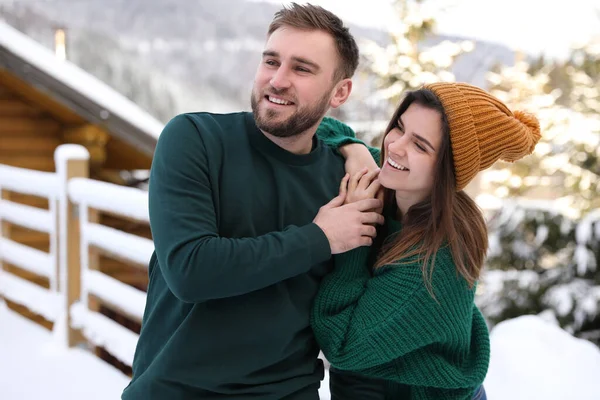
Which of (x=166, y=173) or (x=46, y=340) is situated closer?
(x=166, y=173)

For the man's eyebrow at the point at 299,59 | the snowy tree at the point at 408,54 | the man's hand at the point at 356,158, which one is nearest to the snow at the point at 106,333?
the man's hand at the point at 356,158

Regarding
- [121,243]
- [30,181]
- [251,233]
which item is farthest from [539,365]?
[30,181]

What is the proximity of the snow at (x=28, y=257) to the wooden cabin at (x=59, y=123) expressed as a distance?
307 mm

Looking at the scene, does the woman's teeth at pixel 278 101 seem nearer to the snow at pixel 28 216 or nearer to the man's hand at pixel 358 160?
the man's hand at pixel 358 160

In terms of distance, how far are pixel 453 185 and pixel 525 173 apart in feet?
31.0

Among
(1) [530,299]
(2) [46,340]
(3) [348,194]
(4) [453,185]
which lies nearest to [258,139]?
(3) [348,194]

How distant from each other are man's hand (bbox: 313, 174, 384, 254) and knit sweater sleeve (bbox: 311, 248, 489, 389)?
0.10 meters

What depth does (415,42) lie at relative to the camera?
9.18 m

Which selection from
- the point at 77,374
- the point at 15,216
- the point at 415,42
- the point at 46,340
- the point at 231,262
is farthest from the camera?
the point at 415,42

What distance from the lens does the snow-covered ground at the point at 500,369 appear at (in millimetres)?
2662

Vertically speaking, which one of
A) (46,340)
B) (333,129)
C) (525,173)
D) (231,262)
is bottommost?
(525,173)

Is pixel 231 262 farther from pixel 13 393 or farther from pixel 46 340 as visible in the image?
pixel 46 340

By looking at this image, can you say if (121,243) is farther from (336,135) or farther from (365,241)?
(365,241)

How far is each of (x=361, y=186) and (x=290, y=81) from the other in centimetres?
34
